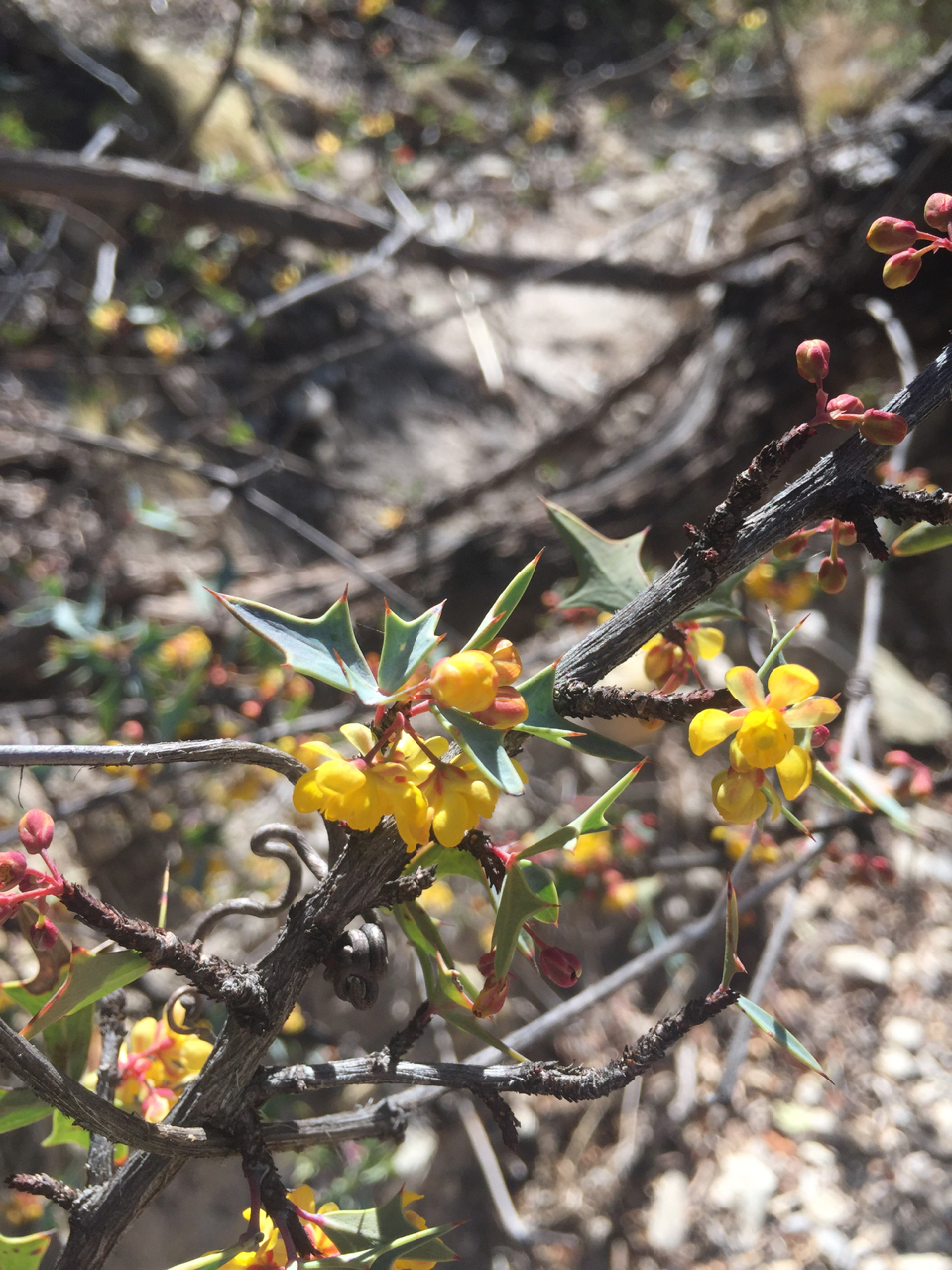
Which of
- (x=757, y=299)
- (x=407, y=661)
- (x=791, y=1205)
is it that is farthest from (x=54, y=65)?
(x=791, y=1205)

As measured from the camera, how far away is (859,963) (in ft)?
7.39

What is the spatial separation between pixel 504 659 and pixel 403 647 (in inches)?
2.9

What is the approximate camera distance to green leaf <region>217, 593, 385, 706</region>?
0.50m

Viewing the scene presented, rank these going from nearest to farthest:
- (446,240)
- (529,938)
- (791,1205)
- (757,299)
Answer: (529,938) → (791,1205) → (757,299) → (446,240)

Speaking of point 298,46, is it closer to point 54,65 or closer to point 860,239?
point 54,65

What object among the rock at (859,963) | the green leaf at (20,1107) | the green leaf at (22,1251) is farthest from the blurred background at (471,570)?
the green leaf at (22,1251)

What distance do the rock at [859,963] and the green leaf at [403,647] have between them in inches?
88.5

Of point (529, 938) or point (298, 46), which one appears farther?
point (298, 46)

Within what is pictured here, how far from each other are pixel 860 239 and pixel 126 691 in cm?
255

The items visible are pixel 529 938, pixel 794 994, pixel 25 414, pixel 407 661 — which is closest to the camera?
pixel 407 661

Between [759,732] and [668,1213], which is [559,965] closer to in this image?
[759,732]

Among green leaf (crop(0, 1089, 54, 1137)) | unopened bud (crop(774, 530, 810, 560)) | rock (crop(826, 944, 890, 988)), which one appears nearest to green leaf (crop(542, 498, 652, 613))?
unopened bud (crop(774, 530, 810, 560))

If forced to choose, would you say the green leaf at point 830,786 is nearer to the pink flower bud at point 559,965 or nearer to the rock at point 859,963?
the pink flower bud at point 559,965

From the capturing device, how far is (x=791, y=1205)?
1852 mm
